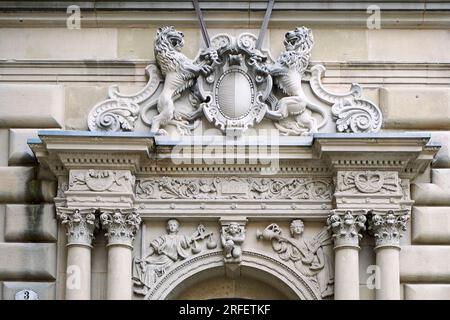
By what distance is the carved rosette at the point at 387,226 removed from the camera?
20.9 meters

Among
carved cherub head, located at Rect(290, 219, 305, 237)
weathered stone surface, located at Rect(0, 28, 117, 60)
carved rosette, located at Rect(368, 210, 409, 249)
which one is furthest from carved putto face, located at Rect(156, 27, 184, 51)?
carved rosette, located at Rect(368, 210, 409, 249)

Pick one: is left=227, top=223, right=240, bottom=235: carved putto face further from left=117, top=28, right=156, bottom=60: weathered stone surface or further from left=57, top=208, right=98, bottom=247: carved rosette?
left=117, top=28, right=156, bottom=60: weathered stone surface

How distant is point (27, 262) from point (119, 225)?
4.25ft

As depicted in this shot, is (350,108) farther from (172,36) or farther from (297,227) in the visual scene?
(172,36)

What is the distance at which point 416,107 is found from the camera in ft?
71.2

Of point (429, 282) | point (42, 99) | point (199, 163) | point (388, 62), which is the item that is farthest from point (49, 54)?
point (429, 282)

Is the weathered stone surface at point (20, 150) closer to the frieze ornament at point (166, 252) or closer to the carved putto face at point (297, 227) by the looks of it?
the frieze ornament at point (166, 252)

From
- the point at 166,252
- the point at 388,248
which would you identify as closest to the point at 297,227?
the point at 388,248

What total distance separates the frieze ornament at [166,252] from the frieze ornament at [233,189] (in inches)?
16.1

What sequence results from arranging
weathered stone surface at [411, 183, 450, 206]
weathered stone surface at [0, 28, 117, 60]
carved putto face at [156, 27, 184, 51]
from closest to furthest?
weathered stone surface at [411, 183, 450, 206] < carved putto face at [156, 27, 184, 51] < weathered stone surface at [0, 28, 117, 60]

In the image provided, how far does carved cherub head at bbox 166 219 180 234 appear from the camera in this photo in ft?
69.6

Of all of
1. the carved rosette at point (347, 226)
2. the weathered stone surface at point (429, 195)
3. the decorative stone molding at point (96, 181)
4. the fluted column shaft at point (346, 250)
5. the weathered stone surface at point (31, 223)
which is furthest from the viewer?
the weathered stone surface at point (429, 195)

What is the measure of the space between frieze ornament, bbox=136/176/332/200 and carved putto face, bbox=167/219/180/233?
1.03 feet

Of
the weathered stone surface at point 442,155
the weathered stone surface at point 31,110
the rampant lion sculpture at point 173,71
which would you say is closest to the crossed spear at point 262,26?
the rampant lion sculpture at point 173,71
